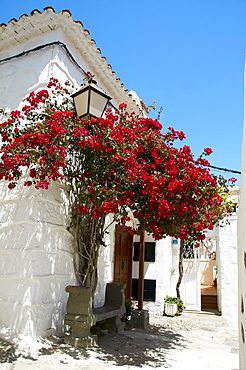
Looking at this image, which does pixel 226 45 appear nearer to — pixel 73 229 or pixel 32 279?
pixel 73 229

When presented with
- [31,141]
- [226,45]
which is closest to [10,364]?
[31,141]

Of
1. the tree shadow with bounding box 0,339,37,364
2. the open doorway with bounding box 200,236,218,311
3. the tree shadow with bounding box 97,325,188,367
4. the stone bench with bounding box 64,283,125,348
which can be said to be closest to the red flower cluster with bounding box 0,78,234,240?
the stone bench with bounding box 64,283,125,348

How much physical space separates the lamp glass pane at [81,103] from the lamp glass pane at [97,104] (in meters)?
0.09

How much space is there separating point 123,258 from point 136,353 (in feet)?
11.0

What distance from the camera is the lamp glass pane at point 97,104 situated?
4.76 m

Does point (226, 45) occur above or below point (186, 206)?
above

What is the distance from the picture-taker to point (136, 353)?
15.4ft

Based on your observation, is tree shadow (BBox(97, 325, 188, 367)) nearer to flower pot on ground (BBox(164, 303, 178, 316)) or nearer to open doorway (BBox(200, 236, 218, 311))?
flower pot on ground (BBox(164, 303, 178, 316))

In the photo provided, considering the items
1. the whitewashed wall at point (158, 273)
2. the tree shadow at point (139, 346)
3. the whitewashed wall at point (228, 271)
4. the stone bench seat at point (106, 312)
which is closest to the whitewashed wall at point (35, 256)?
the stone bench seat at point (106, 312)

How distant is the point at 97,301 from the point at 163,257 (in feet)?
11.1

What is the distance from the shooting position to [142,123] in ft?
17.9

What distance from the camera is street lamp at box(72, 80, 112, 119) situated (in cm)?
473

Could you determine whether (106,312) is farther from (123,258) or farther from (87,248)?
(123,258)

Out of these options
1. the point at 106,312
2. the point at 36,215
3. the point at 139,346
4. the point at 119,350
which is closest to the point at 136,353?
the point at 119,350
